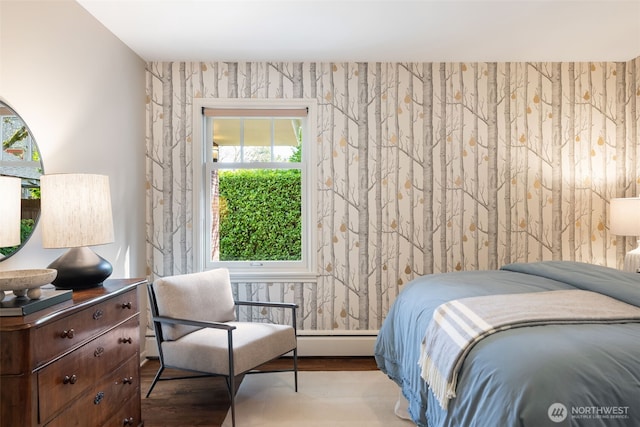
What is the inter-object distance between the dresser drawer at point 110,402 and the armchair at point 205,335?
33cm

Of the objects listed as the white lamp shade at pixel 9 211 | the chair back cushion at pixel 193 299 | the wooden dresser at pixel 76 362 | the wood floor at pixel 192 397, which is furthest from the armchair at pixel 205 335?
the white lamp shade at pixel 9 211

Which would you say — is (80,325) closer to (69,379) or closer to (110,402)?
(69,379)

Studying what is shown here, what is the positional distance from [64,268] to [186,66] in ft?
7.10

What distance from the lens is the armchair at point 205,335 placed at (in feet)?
7.70

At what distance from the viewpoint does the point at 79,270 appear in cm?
194

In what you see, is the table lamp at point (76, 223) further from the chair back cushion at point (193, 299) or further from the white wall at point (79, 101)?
the chair back cushion at point (193, 299)

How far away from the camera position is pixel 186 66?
3432mm

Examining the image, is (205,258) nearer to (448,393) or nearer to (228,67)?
(228,67)

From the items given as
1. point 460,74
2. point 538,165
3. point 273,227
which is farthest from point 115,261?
point 538,165

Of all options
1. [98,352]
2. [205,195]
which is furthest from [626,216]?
[98,352]

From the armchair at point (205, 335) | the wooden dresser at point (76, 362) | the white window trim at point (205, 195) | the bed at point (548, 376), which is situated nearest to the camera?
the bed at point (548, 376)

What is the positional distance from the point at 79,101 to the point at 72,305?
58.0 inches

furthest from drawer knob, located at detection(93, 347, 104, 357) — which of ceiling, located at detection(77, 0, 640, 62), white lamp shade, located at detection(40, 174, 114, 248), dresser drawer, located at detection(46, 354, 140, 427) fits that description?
ceiling, located at detection(77, 0, 640, 62)

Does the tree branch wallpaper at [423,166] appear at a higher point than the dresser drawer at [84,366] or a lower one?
higher
